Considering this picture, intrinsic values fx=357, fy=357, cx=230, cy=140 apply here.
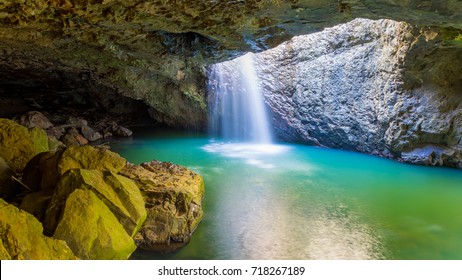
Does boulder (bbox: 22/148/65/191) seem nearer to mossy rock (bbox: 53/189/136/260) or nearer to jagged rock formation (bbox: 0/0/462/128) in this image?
mossy rock (bbox: 53/189/136/260)

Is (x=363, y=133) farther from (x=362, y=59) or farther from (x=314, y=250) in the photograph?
(x=314, y=250)

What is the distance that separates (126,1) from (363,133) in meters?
9.15

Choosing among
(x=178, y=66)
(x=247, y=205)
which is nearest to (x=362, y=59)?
(x=178, y=66)

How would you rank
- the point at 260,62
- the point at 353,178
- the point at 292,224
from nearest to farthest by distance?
1. the point at 292,224
2. the point at 353,178
3. the point at 260,62

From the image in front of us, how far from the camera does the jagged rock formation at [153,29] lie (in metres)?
6.05

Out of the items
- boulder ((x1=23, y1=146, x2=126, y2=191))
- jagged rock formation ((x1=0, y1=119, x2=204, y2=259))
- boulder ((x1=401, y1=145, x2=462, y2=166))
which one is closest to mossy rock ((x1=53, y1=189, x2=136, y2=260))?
jagged rock formation ((x1=0, y1=119, x2=204, y2=259))

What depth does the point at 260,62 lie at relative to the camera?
14711mm

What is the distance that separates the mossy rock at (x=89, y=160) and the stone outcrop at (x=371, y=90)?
7642 millimetres

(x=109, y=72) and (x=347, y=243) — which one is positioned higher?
(x=109, y=72)

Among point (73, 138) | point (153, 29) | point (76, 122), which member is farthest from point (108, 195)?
point (76, 122)

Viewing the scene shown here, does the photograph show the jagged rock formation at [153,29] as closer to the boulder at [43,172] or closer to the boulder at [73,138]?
the boulder at [73,138]

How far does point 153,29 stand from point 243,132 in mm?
9389

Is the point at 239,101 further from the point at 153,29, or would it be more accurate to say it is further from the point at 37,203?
the point at 37,203

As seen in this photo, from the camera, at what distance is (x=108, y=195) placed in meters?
5.09
